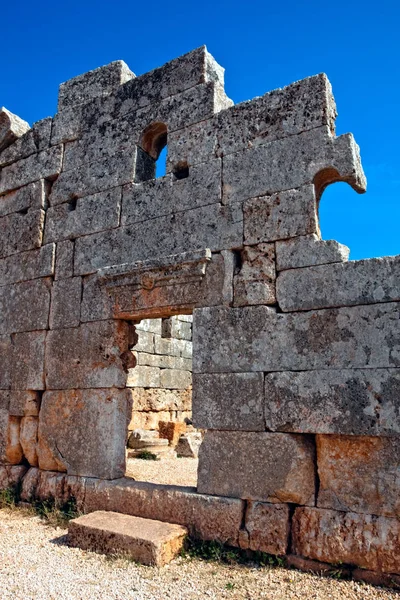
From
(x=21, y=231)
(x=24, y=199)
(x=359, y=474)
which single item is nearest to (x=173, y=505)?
(x=359, y=474)

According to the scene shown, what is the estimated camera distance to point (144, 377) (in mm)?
10164

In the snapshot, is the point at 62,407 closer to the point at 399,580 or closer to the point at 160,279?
the point at 160,279

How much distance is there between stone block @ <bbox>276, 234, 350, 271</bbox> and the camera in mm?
4449

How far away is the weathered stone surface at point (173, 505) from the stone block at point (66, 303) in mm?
1907

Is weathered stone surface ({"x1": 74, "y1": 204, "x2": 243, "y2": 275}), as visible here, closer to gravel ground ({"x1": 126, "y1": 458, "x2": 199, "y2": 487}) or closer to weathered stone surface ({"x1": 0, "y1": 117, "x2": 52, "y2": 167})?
weathered stone surface ({"x1": 0, "y1": 117, "x2": 52, "y2": 167})

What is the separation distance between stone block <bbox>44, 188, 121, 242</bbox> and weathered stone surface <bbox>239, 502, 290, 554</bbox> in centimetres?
353

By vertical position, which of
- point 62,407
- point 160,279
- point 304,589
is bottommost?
point 304,589

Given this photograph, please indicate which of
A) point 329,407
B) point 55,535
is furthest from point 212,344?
point 55,535

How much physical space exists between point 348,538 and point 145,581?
1.66 meters

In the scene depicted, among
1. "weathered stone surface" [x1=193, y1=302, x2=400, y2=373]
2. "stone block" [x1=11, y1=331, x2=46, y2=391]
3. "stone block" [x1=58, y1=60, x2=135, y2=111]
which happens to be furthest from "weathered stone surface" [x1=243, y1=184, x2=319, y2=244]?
"stone block" [x1=11, y1=331, x2=46, y2=391]

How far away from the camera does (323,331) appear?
4.38 metres

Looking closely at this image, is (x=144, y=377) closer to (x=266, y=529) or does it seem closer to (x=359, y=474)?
(x=266, y=529)

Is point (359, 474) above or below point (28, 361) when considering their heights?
below

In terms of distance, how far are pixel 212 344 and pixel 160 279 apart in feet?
3.14
